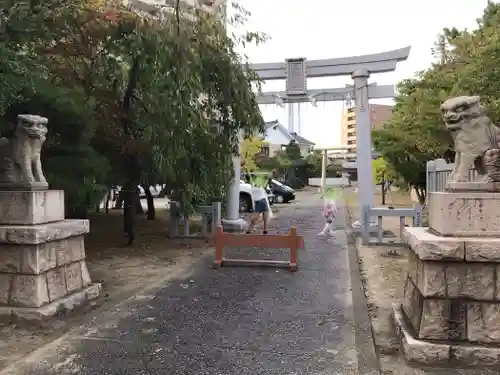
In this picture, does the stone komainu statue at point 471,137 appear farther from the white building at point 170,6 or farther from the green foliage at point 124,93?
the white building at point 170,6

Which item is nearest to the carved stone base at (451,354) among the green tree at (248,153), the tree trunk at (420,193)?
the tree trunk at (420,193)

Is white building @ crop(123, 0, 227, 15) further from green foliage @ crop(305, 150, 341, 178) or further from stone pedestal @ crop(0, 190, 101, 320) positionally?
green foliage @ crop(305, 150, 341, 178)

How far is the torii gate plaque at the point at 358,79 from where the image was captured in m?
12.0

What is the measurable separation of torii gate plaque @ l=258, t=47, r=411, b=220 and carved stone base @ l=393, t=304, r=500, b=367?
25.5 ft

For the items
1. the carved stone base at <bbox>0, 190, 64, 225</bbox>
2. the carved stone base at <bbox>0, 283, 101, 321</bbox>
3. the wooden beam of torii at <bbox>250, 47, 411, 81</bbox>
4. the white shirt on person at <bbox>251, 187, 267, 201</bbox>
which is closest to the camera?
the carved stone base at <bbox>0, 283, 101, 321</bbox>

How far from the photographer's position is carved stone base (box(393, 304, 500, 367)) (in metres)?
3.75

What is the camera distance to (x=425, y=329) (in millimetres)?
3941

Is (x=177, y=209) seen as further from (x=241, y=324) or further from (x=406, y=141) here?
(x=406, y=141)

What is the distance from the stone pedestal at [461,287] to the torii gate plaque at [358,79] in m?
7.54

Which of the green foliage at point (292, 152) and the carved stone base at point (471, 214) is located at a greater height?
the green foliage at point (292, 152)

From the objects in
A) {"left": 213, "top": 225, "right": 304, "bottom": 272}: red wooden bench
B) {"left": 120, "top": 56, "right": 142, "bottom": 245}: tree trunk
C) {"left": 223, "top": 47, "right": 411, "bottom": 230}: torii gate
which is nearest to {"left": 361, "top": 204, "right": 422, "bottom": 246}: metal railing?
{"left": 223, "top": 47, "right": 411, "bottom": 230}: torii gate

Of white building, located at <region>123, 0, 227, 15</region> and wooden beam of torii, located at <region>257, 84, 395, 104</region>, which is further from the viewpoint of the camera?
wooden beam of torii, located at <region>257, 84, 395, 104</region>

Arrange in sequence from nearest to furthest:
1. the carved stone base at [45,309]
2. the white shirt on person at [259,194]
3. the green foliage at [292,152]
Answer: the carved stone base at [45,309] → the white shirt on person at [259,194] → the green foliage at [292,152]

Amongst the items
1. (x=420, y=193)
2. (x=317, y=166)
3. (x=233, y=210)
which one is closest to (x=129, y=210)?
(x=233, y=210)
